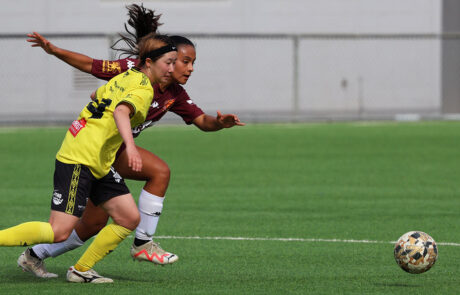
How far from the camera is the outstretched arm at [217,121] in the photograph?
7.72m

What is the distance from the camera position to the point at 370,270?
7863mm

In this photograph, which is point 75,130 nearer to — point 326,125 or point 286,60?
point 326,125

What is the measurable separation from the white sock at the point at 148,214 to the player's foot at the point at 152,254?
0.07m

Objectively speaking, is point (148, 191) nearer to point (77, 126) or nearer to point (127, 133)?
point (77, 126)

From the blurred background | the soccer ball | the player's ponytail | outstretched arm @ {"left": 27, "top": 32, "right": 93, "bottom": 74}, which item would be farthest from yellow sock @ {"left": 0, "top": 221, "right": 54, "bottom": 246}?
the blurred background

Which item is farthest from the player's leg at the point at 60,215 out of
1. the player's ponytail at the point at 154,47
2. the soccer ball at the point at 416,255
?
the soccer ball at the point at 416,255

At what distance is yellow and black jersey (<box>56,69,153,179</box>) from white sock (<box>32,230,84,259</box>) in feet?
2.68

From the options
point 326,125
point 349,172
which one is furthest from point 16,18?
point 349,172

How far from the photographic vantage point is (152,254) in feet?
24.3

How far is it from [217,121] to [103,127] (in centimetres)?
123

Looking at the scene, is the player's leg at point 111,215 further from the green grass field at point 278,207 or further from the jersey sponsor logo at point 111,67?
the jersey sponsor logo at point 111,67

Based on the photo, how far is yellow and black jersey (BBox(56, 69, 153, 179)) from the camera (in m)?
6.95

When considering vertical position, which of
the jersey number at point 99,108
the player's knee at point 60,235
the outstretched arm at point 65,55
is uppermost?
the outstretched arm at point 65,55

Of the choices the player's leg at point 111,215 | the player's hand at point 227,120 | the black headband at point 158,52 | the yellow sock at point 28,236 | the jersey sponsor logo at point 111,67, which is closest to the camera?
the yellow sock at point 28,236
